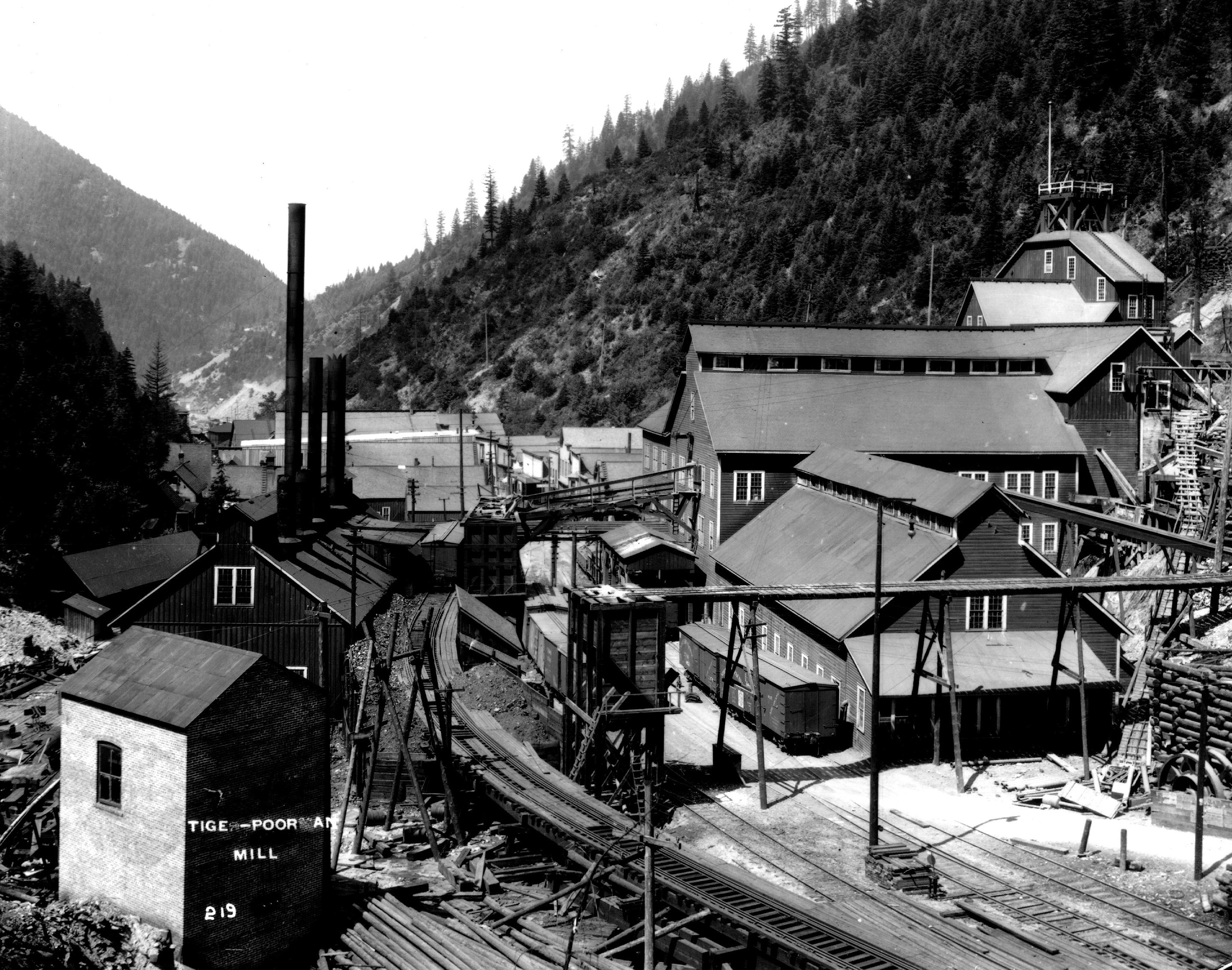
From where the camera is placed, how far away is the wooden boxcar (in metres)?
32.5

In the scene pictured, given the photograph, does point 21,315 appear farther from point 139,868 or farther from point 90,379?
point 139,868

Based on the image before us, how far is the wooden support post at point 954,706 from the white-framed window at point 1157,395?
78.4ft

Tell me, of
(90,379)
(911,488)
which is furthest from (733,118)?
(911,488)

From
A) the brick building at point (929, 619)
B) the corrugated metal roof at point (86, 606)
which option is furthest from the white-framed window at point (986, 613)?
the corrugated metal roof at point (86, 606)

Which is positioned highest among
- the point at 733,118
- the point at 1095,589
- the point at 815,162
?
the point at 733,118

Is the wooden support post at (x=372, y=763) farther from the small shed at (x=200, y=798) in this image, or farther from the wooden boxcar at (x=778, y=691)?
the wooden boxcar at (x=778, y=691)

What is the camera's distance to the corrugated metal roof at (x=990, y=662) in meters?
32.0

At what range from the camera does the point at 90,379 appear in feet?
236

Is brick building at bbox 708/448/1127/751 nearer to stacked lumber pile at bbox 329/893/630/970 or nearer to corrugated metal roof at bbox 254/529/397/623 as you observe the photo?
corrugated metal roof at bbox 254/529/397/623

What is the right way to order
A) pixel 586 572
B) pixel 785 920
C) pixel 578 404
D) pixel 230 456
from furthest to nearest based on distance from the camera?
pixel 578 404 < pixel 230 456 < pixel 586 572 < pixel 785 920

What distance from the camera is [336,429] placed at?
163 feet

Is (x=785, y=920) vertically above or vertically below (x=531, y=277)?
below

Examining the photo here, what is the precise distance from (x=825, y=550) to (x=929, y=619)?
24.1ft

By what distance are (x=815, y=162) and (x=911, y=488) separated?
302 feet
